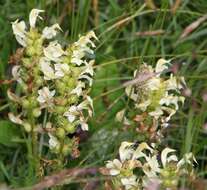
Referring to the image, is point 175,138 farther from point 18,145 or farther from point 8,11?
point 8,11

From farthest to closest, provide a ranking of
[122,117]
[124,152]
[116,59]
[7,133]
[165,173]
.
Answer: [116,59], [7,133], [122,117], [124,152], [165,173]

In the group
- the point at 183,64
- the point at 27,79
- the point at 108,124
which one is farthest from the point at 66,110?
the point at 183,64

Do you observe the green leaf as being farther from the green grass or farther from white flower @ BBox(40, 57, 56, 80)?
white flower @ BBox(40, 57, 56, 80)

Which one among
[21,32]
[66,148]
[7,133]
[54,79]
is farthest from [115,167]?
[7,133]

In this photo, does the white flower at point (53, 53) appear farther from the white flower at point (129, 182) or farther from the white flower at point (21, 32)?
the white flower at point (129, 182)

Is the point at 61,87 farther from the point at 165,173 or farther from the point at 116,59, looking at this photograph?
the point at 116,59

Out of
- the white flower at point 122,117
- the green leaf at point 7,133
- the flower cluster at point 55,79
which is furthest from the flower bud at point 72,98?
the green leaf at point 7,133
